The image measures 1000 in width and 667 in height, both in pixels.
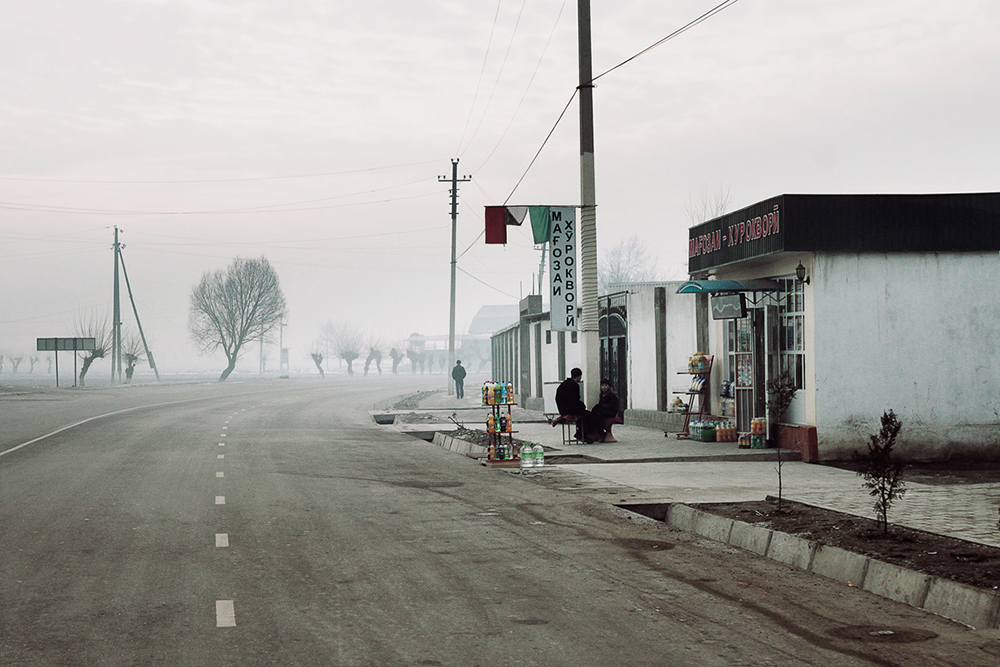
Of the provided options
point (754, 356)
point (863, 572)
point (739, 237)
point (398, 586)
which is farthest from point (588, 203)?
point (398, 586)

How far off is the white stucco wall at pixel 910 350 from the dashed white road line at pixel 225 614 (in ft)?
41.9

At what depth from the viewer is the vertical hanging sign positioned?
22.8 m

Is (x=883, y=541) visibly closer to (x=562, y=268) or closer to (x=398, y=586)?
(x=398, y=586)

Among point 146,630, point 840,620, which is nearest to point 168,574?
point 146,630

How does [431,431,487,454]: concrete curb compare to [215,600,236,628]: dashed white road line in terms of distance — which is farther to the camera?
[431,431,487,454]: concrete curb

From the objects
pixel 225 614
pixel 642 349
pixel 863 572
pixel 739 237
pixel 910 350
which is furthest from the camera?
pixel 642 349

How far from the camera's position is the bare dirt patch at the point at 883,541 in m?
7.79

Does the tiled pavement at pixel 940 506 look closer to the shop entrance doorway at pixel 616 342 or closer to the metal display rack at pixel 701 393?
the metal display rack at pixel 701 393

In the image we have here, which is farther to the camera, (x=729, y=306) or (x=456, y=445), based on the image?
(x=456, y=445)

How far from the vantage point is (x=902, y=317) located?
17750 mm

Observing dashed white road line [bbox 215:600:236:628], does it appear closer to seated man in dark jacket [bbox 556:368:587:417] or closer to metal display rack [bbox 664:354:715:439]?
seated man in dark jacket [bbox 556:368:587:417]

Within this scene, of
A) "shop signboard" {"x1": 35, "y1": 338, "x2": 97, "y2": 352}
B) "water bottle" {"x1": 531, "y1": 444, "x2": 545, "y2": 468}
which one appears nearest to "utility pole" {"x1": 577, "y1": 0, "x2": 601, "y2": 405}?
"water bottle" {"x1": 531, "y1": 444, "x2": 545, "y2": 468}

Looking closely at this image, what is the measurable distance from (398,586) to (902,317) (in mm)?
12804

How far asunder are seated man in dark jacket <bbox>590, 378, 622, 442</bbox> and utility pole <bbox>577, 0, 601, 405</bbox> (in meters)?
0.18
